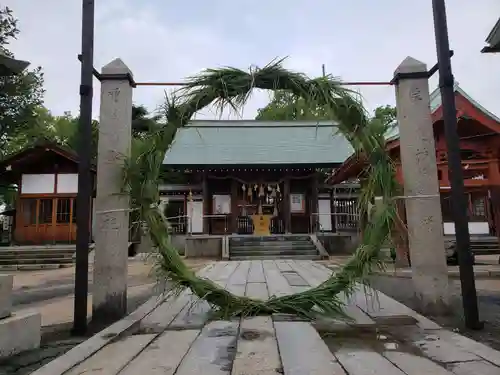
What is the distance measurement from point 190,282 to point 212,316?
0.30 m

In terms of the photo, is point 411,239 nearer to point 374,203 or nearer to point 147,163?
point 374,203

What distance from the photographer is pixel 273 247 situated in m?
12.6

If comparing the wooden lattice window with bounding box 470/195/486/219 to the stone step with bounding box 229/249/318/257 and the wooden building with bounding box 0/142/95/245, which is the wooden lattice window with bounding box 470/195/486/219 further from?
the wooden building with bounding box 0/142/95/245

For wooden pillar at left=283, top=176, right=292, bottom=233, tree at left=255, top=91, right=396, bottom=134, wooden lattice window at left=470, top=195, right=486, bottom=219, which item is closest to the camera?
tree at left=255, top=91, right=396, bottom=134

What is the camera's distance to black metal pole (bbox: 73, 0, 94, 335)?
3.00m

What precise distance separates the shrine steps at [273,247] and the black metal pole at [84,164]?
28.7ft

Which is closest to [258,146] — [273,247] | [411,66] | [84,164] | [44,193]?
[273,247]

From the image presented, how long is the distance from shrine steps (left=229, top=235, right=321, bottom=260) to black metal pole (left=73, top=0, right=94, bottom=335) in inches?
344

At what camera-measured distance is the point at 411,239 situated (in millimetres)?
3262

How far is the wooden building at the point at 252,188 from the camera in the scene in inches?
628

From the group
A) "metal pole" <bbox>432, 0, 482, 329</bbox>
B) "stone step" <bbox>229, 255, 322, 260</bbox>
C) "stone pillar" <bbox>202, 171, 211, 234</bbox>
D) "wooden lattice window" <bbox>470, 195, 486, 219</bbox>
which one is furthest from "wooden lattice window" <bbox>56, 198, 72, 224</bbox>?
"wooden lattice window" <bbox>470, 195, 486, 219</bbox>

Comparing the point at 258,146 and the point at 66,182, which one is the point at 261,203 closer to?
the point at 258,146

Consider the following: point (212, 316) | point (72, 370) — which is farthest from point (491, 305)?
point (72, 370)

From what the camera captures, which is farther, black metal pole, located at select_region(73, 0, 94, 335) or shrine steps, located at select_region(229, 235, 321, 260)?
shrine steps, located at select_region(229, 235, 321, 260)
